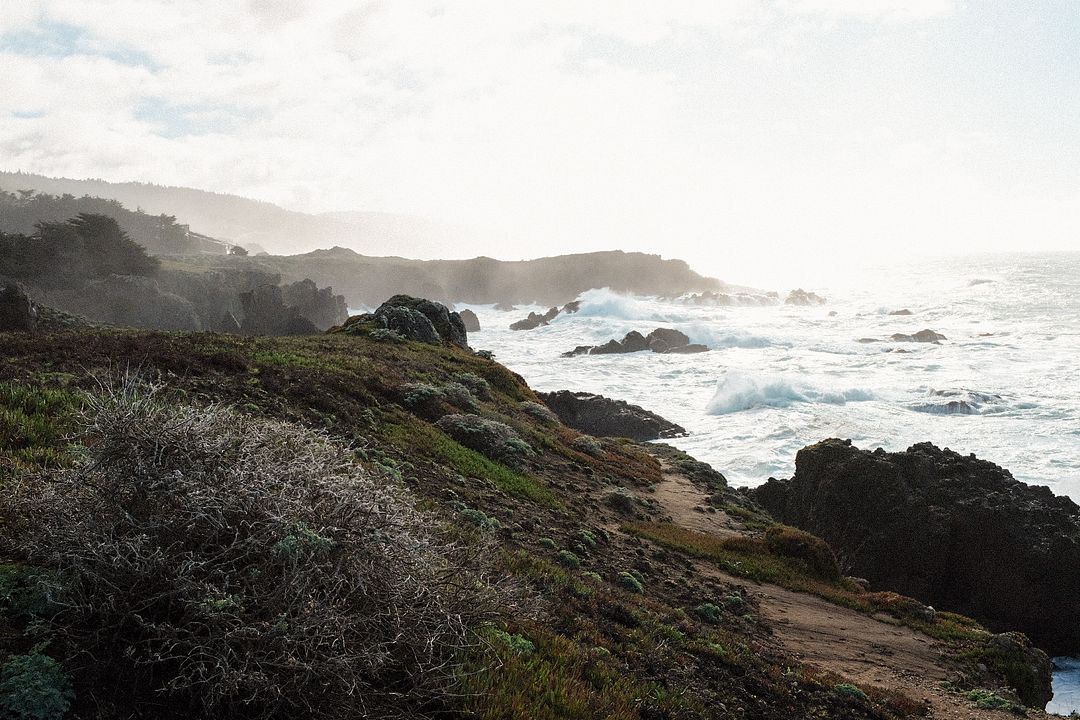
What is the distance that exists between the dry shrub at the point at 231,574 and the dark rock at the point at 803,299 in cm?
12478

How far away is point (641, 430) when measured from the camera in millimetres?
39469

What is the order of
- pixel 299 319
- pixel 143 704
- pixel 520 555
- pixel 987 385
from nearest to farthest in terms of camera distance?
pixel 143 704, pixel 520 555, pixel 987 385, pixel 299 319

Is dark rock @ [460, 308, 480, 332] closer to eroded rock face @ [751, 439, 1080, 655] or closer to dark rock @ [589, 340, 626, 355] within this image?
dark rock @ [589, 340, 626, 355]

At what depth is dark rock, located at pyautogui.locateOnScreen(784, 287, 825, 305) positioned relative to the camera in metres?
118

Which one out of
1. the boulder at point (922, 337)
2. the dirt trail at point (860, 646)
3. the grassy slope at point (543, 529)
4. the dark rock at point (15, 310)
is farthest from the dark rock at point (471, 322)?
the dirt trail at point (860, 646)

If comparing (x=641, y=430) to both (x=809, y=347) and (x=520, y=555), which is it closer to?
(x=520, y=555)

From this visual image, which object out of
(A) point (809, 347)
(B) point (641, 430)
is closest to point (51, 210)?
(B) point (641, 430)

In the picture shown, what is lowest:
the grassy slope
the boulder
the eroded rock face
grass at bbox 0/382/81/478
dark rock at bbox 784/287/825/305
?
the eroded rock face

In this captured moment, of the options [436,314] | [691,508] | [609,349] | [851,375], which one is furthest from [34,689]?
[609,349]

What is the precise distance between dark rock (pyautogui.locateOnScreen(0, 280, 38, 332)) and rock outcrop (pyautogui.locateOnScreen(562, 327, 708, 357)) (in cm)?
5273

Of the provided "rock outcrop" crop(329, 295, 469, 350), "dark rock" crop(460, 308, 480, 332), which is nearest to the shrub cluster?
"rock outcrop" crop(329, 295, 469, 350)

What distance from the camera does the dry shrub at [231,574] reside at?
411 cm

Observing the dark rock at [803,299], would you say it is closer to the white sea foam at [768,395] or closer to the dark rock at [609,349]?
the dark rock at [609,349]

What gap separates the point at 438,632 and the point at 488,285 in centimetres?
13299
